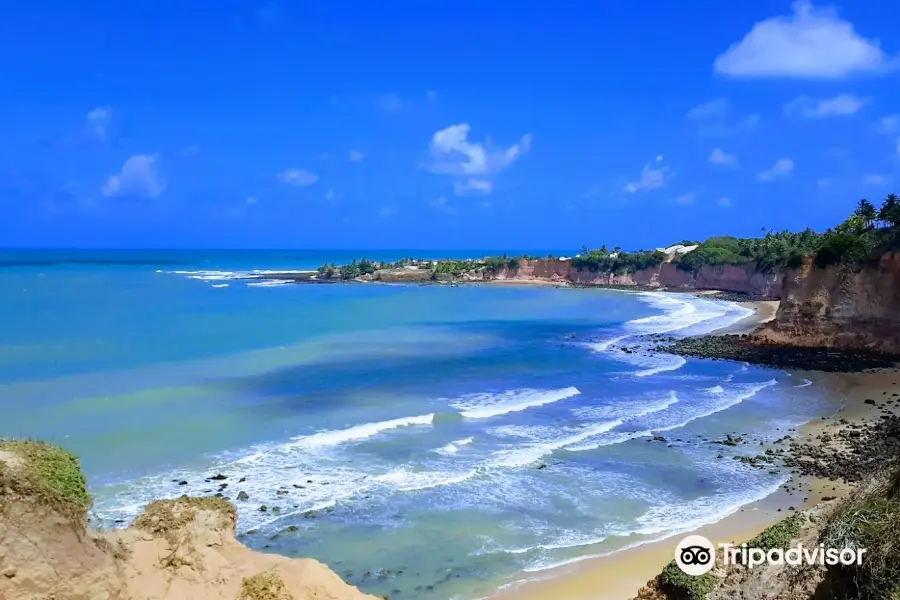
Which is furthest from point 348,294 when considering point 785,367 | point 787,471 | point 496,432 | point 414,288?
point 787,471

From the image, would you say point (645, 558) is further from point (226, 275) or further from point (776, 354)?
point (226, 275)

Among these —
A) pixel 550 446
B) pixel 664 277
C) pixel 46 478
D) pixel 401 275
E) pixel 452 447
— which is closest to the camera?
pixel 46 478

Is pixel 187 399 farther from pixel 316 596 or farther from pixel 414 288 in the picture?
pixel 414 288

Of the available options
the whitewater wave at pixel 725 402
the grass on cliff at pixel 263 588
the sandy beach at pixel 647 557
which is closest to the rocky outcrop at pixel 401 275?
the whitewater wave at pixel 725 402

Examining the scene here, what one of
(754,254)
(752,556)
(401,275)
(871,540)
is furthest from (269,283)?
(871,540)

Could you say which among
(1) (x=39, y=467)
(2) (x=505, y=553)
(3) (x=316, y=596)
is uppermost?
(1) (x=39, y=467)

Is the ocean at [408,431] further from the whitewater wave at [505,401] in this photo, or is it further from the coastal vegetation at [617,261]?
the coastal vegetation at [617,261]
